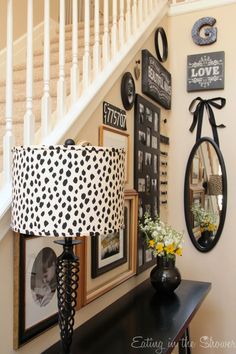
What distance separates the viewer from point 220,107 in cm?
288

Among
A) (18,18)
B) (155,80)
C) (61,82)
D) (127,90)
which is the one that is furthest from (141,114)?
(18,18)

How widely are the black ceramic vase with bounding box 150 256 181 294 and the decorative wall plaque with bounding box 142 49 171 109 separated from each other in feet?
3.67

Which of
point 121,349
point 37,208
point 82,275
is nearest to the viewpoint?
point 37,208

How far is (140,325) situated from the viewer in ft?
5.23

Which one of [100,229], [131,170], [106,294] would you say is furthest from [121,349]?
[131,170]

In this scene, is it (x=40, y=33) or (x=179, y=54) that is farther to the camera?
(x=40, y=33)

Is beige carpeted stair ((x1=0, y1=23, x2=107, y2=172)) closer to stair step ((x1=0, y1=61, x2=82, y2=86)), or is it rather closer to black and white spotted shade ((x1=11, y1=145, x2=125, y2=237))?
stair step ((x1=0, y1=61, x2=82, y2=86))

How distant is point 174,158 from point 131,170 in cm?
93

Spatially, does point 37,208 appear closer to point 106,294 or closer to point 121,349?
point 121,349

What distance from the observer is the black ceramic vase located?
196cm

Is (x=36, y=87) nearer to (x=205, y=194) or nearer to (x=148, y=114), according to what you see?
(x=148, y=114)

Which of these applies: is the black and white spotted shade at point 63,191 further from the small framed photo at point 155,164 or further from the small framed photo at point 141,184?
the small framed photo at point 155,164

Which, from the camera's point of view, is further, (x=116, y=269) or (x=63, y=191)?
(x=116, y=269)

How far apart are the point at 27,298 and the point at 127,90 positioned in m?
1.31
